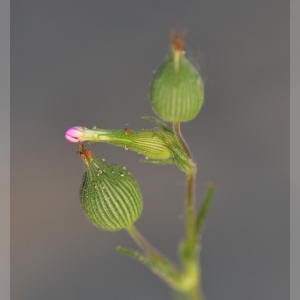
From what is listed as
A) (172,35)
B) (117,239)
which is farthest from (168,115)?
(117,239)

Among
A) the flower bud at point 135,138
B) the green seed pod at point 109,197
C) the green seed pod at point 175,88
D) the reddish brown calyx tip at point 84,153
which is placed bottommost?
the green seed pod at point 109,197

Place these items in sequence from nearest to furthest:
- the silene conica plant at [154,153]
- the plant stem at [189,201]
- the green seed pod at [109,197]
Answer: the plant stem at [189,201] → the silene conica plant at [154,153] → the green seed pod at [109,197]

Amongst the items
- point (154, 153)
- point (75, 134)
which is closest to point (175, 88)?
point (154, 153)

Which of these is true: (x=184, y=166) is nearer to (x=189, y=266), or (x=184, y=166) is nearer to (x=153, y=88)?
(x=153, y=88)

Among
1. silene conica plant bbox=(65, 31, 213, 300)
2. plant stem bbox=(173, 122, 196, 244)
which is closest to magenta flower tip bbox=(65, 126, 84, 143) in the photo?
silene conica plant bbox=(65, 31, 213, 300)

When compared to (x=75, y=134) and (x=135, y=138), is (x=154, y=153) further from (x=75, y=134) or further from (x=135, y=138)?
(x=75, y=134)

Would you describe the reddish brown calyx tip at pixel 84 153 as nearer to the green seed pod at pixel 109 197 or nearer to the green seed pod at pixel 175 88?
the green seed pod at pixel 109 197

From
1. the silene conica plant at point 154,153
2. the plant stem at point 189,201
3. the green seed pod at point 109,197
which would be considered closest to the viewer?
the plant stem at point 189,201

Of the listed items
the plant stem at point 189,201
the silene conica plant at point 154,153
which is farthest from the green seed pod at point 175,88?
the plant stem at point 189,201
